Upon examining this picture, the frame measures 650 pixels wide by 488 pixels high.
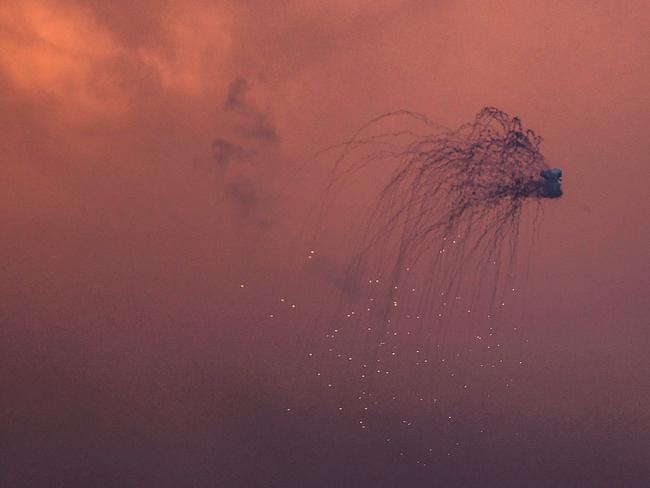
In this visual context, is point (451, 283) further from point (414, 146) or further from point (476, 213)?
point (414, 146)

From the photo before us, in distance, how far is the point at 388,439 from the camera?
27.4 ft

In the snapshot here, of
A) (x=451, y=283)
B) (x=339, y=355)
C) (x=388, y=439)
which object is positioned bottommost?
(x=388, y=439)

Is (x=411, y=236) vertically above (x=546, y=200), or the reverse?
(x=546, y=200)

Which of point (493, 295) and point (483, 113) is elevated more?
point (483, 113)

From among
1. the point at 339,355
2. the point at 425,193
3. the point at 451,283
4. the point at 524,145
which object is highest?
the point at 524,145

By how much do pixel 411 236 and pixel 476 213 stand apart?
703mm

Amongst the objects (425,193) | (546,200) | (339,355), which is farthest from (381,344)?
(546,200)

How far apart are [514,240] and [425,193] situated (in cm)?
114

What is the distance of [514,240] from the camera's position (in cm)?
835

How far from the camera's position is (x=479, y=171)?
7.78 metres

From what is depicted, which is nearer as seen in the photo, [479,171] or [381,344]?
[479,171]

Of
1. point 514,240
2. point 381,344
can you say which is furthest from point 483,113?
point 381,344

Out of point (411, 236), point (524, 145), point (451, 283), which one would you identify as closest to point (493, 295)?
point (451, 283)

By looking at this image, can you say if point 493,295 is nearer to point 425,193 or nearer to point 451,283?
point 451,283
